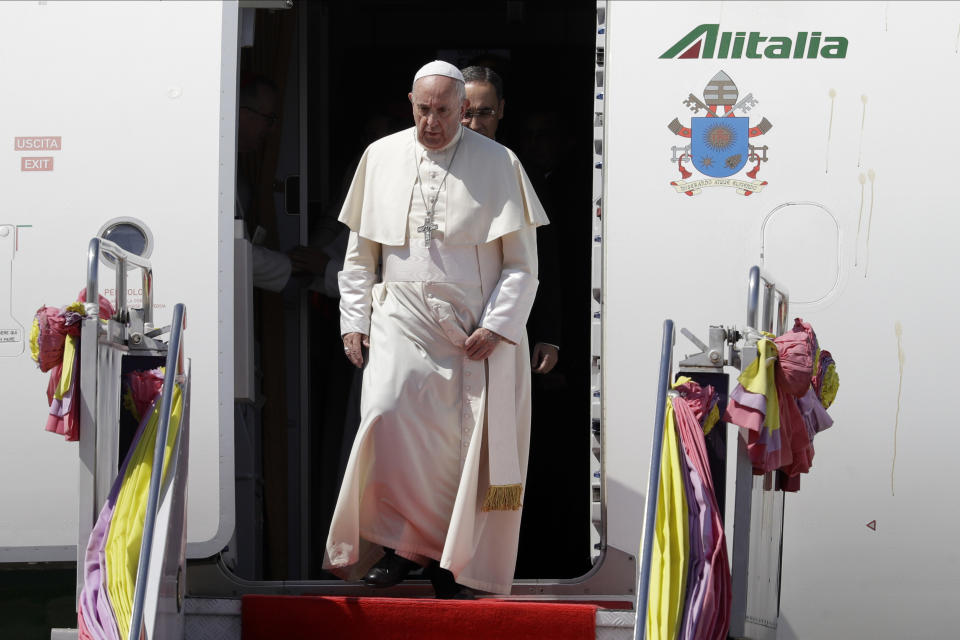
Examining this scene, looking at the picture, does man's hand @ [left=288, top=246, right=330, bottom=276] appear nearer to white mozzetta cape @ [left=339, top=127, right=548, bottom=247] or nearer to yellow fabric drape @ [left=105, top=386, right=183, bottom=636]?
white mozzetta cape @ [left=339, top=127, right=548, bottom=247]

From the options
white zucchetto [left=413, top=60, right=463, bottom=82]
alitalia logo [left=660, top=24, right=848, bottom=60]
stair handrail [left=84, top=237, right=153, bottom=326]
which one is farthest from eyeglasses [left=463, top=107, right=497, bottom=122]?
stair handrail [left=84, top=237, right=153, bottom=326]

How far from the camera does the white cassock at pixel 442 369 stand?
14.3 ft

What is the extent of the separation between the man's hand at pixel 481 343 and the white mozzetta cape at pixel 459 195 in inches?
13.4

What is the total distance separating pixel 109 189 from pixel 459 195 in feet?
4.36

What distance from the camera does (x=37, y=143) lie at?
4.73 metres

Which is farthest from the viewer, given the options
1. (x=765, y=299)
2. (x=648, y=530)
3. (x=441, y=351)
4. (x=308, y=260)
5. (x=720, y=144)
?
(x=308, y=260)

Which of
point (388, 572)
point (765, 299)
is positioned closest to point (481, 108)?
point (765, 299)

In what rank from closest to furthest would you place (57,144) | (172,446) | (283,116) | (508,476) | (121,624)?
(121,624), (172,446), (508,476), (57,144), (283,116)

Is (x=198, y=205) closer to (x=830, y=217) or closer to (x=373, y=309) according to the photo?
(x=373, y=309)

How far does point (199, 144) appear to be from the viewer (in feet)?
15.4

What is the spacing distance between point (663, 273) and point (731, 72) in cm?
79

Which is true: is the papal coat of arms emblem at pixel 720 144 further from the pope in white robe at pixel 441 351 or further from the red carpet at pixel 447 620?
the red carpet at pixel 447 620

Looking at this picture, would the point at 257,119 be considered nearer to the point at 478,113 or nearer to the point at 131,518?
the point at 478,113

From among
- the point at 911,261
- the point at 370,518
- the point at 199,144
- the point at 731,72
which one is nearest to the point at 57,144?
the point at 199,144
